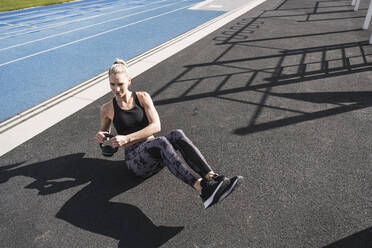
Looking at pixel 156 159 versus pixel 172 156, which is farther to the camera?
pixel 156 159

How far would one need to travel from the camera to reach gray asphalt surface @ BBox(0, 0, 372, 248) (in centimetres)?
283

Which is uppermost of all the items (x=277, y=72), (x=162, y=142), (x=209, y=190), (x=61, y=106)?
(x=162, y=142)

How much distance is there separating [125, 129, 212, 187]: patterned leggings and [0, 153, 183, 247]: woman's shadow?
47 cm

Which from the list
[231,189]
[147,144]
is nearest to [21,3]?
[147,144]

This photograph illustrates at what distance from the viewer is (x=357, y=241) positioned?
2.64 meters

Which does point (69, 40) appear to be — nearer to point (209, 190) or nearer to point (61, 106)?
point (61, 106)

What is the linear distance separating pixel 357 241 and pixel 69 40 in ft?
40.0

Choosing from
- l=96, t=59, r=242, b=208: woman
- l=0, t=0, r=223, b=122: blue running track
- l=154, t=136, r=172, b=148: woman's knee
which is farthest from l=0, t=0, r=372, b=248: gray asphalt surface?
l=0, t=0, r=223, b=122: blue running track

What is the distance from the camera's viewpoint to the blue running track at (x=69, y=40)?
23.1 ft

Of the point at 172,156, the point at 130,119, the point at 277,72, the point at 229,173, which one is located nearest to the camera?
the point at 172,156

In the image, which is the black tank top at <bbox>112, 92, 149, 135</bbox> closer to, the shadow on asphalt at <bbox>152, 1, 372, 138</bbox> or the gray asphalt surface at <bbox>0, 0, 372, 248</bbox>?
the gray asphalt surface at <bbox>0, 0, 372, 248</bbox>

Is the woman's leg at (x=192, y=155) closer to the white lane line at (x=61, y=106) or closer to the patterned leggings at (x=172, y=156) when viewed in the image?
the patterned leggings at (x=172, y=156)

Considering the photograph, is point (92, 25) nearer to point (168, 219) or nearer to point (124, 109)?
point (124, 109)

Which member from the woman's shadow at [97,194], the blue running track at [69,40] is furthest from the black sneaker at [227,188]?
the blue running track at [69,40]
